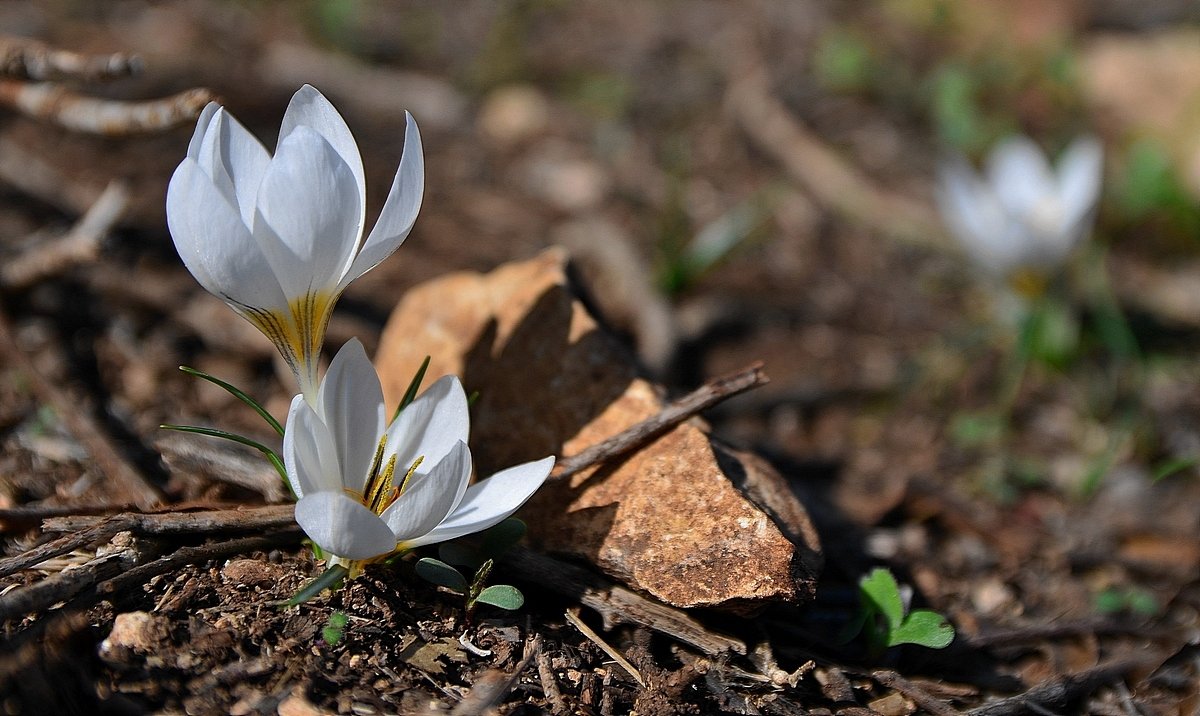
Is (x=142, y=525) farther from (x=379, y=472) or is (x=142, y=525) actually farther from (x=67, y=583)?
(x=379, y=472)

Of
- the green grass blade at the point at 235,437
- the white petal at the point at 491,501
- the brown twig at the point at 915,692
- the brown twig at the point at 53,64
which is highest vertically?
the brown twig at the point at 53,64

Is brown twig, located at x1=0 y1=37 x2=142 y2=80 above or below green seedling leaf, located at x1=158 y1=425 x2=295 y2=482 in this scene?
above

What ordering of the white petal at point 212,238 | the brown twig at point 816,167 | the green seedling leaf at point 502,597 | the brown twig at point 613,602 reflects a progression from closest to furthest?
the white petal at point 212,238, the green seedling leaf at point 502,597, the brown twig at point 613,602, the brown twig at point 816,167

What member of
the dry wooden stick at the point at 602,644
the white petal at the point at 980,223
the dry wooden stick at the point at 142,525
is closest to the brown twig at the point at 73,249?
the dry wooden stick at the point at 142,525

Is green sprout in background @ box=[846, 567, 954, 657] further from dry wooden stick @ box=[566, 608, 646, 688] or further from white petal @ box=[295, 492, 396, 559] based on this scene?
white petal @ box=[295, 492, 396, 559]

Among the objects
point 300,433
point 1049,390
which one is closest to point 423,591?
point 300,433

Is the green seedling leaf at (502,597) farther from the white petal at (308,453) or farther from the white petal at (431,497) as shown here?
the white petal at (308,453)

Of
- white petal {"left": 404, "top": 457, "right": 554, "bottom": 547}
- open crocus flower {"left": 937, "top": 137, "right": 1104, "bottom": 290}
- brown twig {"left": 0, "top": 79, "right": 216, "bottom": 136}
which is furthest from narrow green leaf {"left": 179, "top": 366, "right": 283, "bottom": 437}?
open crocus flower {"left": 937, "top": 137, "right": 1104, "bottom": 290}
